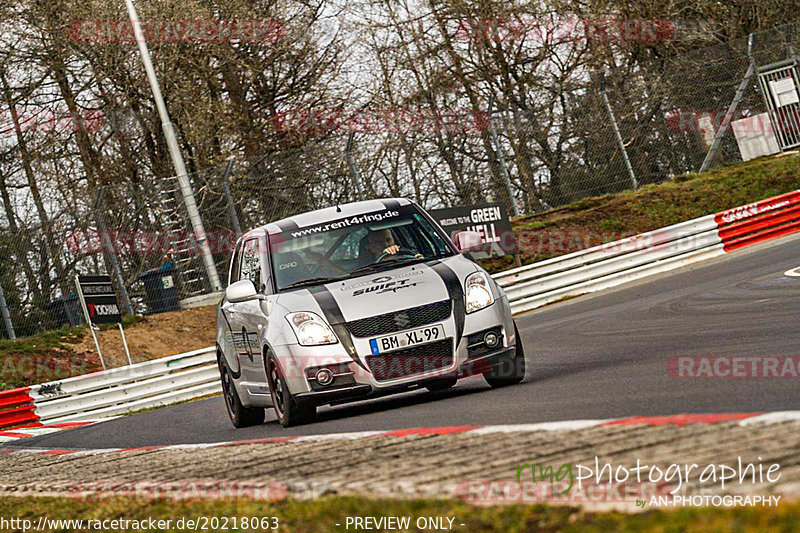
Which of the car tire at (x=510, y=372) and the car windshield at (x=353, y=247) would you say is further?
the car windshield at (x=353, y=247)

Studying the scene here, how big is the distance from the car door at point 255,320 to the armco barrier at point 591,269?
29.1 ft

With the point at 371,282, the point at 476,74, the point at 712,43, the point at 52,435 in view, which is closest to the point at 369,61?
the point at 476,74

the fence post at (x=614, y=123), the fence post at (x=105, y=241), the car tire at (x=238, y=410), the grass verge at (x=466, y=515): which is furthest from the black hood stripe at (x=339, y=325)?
the fence post at (x=614, y=123)

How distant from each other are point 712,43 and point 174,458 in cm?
2591

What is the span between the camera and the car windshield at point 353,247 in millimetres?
9695

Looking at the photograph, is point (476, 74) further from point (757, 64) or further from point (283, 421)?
point (283, 421)

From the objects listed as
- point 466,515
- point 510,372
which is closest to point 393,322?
point 510,372

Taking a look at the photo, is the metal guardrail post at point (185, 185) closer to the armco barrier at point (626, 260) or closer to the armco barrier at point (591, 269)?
the armco barrier at point (591, 269)

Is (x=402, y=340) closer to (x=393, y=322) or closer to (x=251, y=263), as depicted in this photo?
(x=393, y=322)

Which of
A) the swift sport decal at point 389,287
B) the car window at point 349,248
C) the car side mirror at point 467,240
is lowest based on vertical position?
the swift sport decal at point 389,287

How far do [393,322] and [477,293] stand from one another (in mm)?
750

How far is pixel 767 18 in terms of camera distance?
30125mm

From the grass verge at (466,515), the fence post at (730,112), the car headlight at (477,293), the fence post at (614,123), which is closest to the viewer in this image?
the grass verge at (466,515)

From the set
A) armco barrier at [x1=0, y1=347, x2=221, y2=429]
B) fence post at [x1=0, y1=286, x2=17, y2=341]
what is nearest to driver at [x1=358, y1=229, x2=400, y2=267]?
armco barrier at [x1=0, y1=347, x2=221, y2=429]
